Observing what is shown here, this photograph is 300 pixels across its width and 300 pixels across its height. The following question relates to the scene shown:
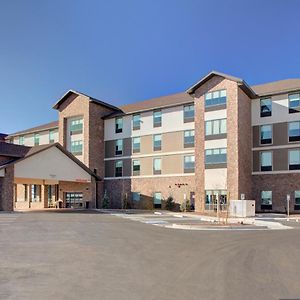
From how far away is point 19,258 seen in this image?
11.2m

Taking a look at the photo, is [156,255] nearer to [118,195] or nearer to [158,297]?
[158,297]

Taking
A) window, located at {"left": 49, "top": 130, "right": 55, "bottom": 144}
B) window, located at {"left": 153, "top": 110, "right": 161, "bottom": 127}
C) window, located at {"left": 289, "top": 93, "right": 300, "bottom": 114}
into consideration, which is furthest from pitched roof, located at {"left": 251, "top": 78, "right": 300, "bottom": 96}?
window, located at {"left": 49, "top": 130, "right": 55, "bottom": 144}

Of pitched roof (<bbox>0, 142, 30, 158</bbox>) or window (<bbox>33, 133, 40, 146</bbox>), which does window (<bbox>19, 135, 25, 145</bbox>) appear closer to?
window (<bbox>33, 133, 40, 146</bbox>)

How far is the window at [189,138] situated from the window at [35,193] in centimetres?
2012

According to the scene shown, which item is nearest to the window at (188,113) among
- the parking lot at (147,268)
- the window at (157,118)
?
the window at (157,118)

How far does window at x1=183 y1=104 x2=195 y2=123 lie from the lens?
43188 millimetres

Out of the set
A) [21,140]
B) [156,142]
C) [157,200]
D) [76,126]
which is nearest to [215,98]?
[156,142]

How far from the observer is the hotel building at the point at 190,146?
3803 centimetres

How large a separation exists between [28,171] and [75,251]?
88.8 feet

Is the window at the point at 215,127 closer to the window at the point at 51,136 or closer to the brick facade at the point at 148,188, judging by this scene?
the brick facade at the point at 148,188

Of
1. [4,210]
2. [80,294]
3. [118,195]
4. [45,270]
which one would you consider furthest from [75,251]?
[118,195]

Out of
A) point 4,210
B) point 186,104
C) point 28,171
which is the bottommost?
point 4,210

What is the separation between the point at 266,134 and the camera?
131ft

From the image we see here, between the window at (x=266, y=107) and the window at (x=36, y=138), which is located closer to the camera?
the window at (x=266, y=107)
